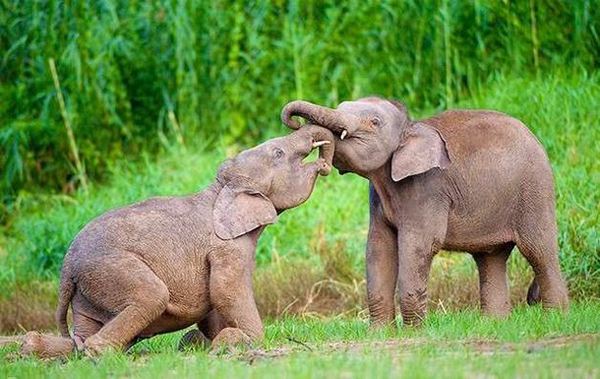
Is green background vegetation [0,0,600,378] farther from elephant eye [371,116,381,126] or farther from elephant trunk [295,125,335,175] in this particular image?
elephant trunk [295,125,335,175]

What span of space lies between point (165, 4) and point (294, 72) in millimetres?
1626

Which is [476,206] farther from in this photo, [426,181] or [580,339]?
[580,339]

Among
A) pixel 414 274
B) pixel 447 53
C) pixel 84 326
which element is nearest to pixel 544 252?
pixel 414 274

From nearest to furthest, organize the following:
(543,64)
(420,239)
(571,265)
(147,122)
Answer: (420,239)
(571,265)
(543,64)
(147,122)

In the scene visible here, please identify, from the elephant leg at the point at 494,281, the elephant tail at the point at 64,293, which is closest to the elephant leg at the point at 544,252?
the elephant leg at the point at 494,281

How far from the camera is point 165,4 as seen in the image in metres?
16.6

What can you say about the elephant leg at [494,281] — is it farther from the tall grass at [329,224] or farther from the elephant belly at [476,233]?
the tall grass at [329,224]

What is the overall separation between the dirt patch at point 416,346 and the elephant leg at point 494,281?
6.18 ft

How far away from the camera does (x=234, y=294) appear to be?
9320 mm

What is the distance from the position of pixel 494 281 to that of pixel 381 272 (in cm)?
98

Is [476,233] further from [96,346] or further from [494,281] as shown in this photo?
[96,346]

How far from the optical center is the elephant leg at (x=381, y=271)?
10.2m

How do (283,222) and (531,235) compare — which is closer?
(531,235)

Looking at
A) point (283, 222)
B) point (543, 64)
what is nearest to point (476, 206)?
point (283, 222)
